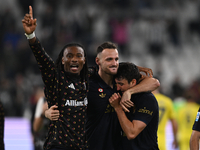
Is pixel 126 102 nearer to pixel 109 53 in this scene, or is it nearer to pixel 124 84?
pixel 124 84

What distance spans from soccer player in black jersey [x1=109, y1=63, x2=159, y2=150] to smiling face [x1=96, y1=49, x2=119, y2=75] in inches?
4.6

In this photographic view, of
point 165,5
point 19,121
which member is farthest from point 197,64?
point 19,121

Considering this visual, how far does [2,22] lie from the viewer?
556 inches

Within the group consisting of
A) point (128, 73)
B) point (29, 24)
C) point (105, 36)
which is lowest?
point (128, 73)

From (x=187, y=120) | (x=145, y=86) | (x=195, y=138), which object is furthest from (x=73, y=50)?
(x=187, y=120)

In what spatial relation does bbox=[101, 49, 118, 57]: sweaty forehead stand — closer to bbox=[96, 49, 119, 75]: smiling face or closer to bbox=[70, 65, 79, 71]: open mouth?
bbox=[96, 49, 119, 75]: smiling face

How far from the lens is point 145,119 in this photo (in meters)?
3.81

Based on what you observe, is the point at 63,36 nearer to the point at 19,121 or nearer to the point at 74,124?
the point at 19,121

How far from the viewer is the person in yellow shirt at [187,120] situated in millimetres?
7677

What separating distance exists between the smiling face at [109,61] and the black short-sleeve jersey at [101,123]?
0.95 feet

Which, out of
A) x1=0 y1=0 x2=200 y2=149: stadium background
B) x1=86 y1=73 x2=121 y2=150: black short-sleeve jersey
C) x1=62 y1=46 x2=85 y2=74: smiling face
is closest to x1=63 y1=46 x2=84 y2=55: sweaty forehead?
x1=62 y1=46 x2=85 y2=74: smiling face

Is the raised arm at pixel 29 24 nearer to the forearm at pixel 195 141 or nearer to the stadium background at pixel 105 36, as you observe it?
the forearm at pixel 195 141

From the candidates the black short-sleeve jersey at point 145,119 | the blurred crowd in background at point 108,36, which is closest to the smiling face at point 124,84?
the black short-sleeve jersey at point 145,119

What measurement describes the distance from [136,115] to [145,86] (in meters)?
0.40
